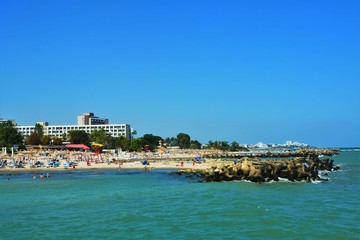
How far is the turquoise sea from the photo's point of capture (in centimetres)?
1582

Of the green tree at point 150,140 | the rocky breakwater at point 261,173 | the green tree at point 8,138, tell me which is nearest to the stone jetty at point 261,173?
the rocky breakwater at point 261,173

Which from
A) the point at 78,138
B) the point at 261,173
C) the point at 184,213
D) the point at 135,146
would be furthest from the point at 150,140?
the point at 184,213

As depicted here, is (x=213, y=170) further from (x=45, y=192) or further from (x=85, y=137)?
(x=85, y=137)

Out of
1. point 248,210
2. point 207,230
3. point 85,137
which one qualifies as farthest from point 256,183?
point 85,137

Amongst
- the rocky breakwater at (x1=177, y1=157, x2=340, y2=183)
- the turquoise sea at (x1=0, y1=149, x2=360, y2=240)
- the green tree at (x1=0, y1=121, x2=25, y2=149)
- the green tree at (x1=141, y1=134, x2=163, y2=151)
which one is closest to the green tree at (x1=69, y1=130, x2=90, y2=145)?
the green tree at (x1=141, y1=134, x2=163, y2=151)

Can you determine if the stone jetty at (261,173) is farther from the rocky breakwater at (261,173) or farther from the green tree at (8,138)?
the green tree at (8,138)

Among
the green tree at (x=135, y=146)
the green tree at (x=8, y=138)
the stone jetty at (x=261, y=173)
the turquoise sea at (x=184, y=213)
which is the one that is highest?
the green tree at (x=8, y=138)

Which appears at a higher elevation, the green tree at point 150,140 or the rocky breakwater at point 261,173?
the green tree at point 150,140

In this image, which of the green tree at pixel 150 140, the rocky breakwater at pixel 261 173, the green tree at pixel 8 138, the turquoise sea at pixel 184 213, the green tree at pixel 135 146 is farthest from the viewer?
the green tree at pixel 150 140

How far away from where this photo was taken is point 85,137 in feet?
444

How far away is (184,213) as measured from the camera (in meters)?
19.7

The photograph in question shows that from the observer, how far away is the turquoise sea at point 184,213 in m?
15.8

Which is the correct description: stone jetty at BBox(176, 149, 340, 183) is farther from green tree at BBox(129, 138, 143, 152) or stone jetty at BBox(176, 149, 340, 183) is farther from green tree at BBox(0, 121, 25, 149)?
green tree at BBox(129, 138, 143, 152)

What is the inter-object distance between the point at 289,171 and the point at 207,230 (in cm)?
2277
